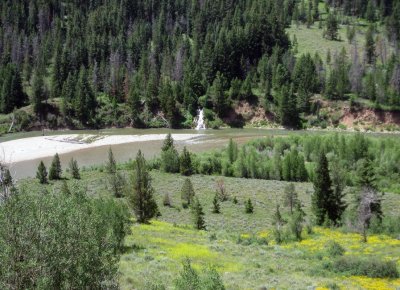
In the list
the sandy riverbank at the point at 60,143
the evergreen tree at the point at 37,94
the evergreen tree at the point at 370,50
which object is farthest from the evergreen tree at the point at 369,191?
the evergreen tree at the point at 370,50

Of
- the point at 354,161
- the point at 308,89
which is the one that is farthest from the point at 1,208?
the point at 308,89

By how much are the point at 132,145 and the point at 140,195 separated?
5834cm

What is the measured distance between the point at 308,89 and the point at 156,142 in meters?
47.4

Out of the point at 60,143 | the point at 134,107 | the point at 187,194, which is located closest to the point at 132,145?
the point at 60,143

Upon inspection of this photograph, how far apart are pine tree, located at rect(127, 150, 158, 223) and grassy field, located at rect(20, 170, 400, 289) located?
1848mm

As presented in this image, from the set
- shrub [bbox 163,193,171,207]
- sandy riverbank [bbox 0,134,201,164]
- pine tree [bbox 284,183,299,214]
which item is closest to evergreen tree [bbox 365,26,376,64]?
sandy riverbank [bbox 0,134,201,164]

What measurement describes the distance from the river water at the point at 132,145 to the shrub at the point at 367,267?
176 feet

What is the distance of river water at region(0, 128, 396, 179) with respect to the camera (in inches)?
3381

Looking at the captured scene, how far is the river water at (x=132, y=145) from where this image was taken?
85.9 meters

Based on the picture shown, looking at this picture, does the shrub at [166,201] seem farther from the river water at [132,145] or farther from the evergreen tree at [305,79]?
the evergreen tree at [305,79]

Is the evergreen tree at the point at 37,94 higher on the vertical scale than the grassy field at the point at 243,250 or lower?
higher

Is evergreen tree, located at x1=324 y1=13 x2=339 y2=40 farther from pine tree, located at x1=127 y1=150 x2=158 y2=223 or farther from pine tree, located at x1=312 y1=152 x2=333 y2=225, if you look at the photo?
pine tree, located at x1=127 y1=150 x2=158 y2=223

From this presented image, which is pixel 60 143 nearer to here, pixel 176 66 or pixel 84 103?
pixel 84 103

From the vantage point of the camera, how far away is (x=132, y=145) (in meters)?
104
